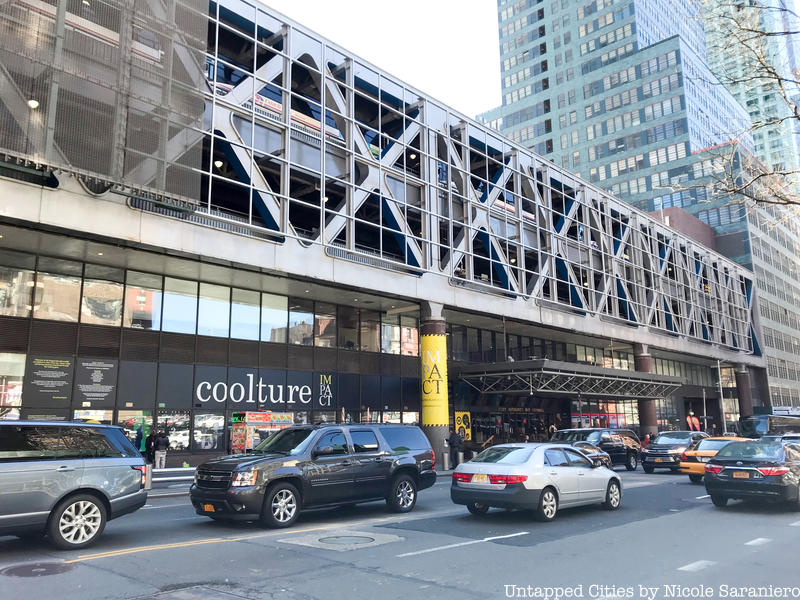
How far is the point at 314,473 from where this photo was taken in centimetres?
1134

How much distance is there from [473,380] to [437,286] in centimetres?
754

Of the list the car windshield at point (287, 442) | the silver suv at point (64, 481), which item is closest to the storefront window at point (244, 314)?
the car windshield at point (287, 442)

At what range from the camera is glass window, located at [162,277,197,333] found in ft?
82.0

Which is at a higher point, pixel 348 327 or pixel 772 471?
pixel 348 327

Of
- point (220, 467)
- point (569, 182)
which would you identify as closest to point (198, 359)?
point (220, 467)

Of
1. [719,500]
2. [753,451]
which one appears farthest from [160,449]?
[753,451]

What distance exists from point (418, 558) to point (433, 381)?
2192 centimetres

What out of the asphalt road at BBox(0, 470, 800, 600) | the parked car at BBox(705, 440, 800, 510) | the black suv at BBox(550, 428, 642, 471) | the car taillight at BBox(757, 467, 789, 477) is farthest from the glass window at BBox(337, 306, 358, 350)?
the car taillight at BBox(757, 467, 789, 477)

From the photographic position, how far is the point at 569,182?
4312 cm

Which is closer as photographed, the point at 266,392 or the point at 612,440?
the point at 612,440

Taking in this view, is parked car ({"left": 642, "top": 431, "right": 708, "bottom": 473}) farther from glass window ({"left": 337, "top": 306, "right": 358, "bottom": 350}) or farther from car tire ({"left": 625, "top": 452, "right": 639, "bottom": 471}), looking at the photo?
glass window ({"left": 337, "top": 306, "right": 358, "bottom": 350})

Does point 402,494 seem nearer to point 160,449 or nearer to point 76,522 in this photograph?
point 76,522

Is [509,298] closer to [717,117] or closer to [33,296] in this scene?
[33,296]

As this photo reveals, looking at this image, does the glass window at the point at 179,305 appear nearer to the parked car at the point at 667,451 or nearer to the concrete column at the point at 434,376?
the concrete column at the point at 434,376
